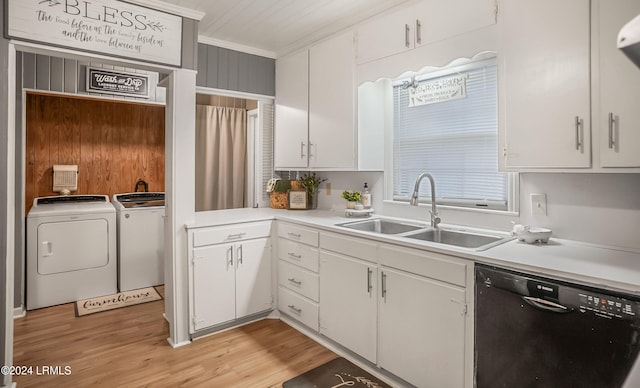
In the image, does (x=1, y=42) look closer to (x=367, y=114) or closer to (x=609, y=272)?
(x=367, y=114)

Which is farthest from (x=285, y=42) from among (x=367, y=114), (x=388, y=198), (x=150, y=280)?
(x=150, y=280)

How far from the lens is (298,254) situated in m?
2.81

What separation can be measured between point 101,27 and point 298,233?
1905mm

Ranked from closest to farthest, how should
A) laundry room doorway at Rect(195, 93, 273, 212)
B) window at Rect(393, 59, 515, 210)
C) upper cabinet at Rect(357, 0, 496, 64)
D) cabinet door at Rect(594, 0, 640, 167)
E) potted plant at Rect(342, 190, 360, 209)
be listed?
cabinet door at Rect(594, 0, 640, 167) → upper cabinet at Rect(357, 0, 496, 64) → window at Rect(393, 59, 515, 210) → potted plant at Rect(342, 190, 360, 209) → laundry room doorway at Rect(195, 93, 273, 212)

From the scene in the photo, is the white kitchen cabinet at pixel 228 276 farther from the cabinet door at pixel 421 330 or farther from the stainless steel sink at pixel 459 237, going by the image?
the stainless steel sink at pixel 459 237

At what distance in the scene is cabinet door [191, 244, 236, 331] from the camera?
2.68 meters

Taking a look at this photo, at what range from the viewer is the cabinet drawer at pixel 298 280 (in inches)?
106

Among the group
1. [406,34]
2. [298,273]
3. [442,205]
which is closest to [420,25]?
[406,34]

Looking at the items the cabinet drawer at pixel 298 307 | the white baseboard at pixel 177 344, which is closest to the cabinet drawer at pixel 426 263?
the cabinet drawer at pixel 298 307

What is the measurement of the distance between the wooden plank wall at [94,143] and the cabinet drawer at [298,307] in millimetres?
2500

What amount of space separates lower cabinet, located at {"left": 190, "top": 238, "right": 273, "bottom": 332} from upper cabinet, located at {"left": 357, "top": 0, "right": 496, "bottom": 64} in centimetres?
175

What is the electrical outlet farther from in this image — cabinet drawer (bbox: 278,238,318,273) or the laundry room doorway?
the laundry room doorway

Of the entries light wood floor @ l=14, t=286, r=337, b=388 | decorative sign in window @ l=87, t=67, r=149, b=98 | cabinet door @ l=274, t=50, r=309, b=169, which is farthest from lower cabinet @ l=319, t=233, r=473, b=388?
decorative sign in window @ l=87, t=67, r=149, b=98

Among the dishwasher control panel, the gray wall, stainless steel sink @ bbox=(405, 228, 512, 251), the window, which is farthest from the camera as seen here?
the gray wall
